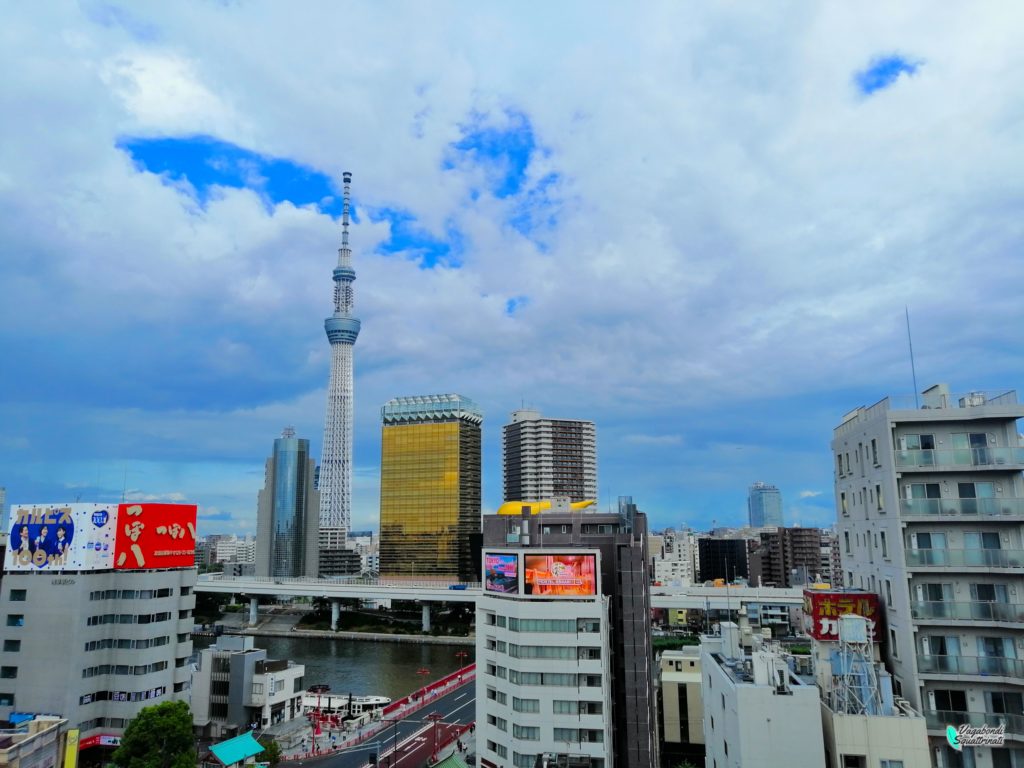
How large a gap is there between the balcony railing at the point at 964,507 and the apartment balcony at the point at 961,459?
0.92 meters

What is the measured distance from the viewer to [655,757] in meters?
30.9

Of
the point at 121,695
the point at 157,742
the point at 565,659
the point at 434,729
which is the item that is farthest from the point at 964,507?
the point at 121,695

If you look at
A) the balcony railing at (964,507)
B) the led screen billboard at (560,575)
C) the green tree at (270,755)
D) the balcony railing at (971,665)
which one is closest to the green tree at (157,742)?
the green tree at (270,755)

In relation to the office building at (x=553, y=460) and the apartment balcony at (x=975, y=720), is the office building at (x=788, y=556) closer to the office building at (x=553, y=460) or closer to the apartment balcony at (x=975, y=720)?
the office building at (x=553, y=460)

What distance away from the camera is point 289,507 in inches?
5778

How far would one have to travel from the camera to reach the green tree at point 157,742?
26.6 metres

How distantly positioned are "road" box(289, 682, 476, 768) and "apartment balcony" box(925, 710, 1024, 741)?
24.5 m

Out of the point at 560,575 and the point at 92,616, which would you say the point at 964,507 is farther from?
the point at 92,616

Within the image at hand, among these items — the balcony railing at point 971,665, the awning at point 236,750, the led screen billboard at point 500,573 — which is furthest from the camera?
the awning at point 236,750

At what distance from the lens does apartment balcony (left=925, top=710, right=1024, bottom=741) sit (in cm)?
1764

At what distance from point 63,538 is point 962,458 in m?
39.6

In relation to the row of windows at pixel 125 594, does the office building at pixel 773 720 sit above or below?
below

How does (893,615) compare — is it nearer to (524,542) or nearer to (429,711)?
(524,542)

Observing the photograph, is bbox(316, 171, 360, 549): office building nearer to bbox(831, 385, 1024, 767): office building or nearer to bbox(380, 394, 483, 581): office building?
bbox(380, 394, 483, 581): office building
